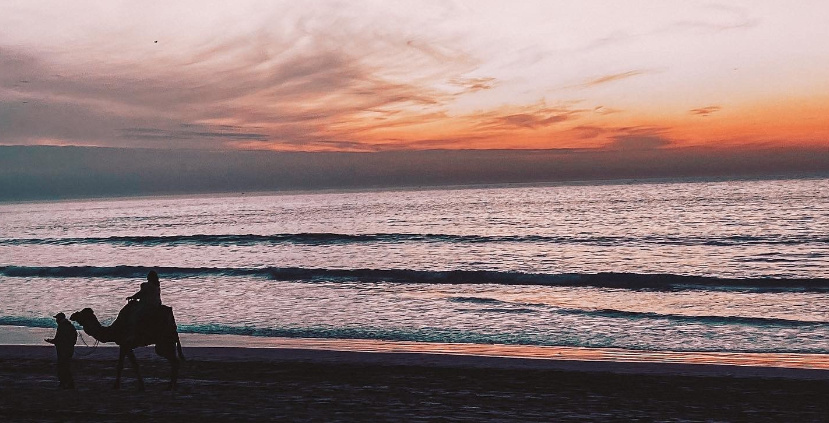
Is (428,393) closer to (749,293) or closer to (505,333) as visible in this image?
(505,333)

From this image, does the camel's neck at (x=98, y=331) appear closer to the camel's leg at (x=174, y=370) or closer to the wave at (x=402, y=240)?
the camel's leg at (x=174, y=370)

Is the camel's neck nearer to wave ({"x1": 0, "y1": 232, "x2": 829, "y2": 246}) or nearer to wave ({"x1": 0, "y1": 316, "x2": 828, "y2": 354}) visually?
wave ({"x1": 0, "y1": 316, "x2": 828, "y2": 354})

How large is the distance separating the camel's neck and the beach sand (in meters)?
0.98

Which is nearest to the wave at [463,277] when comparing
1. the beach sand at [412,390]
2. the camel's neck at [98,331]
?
the beach sand at [412,390]

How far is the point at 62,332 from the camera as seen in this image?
10.9m

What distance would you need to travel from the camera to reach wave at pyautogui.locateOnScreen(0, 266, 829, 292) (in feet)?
87.4

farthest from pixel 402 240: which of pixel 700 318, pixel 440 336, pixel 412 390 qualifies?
pixel 412 390

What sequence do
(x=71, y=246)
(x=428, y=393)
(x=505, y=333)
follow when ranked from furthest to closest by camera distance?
(x=71, y=246) < (x=505, y=333) < (x=428, y=393)

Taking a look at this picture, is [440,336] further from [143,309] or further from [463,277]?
[463,277]

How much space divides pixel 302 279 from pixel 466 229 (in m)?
31.9

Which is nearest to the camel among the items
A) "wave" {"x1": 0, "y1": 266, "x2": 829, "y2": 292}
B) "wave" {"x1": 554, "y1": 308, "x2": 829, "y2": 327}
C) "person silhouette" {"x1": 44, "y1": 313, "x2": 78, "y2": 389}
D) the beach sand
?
the beach sand

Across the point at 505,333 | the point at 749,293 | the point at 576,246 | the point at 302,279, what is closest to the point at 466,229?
the point at 576,246

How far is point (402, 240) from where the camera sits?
172 ft

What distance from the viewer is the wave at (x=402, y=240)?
4328cm
